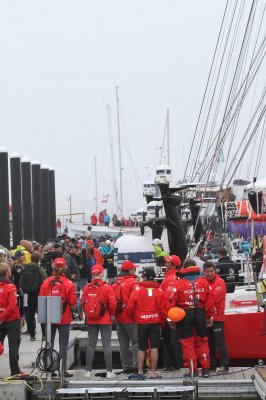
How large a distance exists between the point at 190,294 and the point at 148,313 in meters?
0.69

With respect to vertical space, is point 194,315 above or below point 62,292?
below

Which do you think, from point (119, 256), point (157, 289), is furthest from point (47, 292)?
point (119, 256)

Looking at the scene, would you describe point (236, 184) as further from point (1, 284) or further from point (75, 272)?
point (1, 284)

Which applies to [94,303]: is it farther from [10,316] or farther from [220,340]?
[220,340]

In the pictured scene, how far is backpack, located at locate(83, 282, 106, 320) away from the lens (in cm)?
1477

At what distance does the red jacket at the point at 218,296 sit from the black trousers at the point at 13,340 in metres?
2.96

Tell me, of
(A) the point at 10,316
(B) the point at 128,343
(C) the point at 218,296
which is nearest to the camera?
(A) the point at 10,316

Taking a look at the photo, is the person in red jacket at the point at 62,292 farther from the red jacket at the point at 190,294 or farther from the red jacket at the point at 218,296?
the red jacket at the point at 218,296

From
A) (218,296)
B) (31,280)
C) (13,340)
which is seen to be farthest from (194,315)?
(31,280)

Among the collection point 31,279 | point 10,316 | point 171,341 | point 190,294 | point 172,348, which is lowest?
point 172,348

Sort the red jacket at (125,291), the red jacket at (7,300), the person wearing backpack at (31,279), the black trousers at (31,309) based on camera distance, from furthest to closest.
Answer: the black trousers at (31,309) < the person wearing backpack at (31,279) < the red jacket at (125,291) < the red jacket at (7,300)

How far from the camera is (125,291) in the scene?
1537 cm

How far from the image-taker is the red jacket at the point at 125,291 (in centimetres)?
1537

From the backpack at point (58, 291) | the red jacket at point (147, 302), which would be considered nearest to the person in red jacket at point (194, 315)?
the red jacket at point (147, 302)
